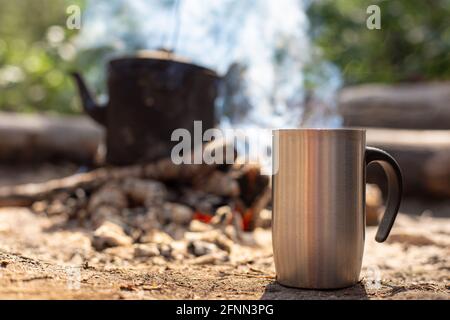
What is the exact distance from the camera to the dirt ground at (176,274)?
1.16 metres

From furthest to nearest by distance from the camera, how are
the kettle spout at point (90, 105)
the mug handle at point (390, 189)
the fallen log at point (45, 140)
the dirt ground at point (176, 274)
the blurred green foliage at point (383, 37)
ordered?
the blurred green foliage at point (383, 37) < the fallen log at point (45, 140) < the kettle spout at point (90, 105) < the mug handle at point (390, 189) < the dirt ground at point (176, 274)

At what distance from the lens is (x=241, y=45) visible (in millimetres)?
3682

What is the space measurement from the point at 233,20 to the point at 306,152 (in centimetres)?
269

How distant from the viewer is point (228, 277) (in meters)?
1.40

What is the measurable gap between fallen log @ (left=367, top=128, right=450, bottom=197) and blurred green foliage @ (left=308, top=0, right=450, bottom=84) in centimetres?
332

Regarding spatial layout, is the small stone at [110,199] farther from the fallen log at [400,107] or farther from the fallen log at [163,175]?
the fallen log at [400,107]

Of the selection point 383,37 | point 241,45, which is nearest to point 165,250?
point 241,45

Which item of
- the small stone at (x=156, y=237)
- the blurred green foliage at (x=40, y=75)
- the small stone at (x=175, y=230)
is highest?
the blurred green foliage at (x=40, y=75)

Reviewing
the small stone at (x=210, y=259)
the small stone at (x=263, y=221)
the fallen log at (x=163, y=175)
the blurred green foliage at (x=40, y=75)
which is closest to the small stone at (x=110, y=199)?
the fallen log at (x=163, y=175)

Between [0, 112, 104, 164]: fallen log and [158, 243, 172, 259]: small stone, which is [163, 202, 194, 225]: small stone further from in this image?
[0, 112, 104, 164]: fallen log

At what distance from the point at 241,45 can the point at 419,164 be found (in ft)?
5.43

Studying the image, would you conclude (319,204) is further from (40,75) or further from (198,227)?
(40,75)

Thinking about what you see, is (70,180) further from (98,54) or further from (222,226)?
(98,54)

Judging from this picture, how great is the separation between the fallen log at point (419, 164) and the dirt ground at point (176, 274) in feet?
5.30
